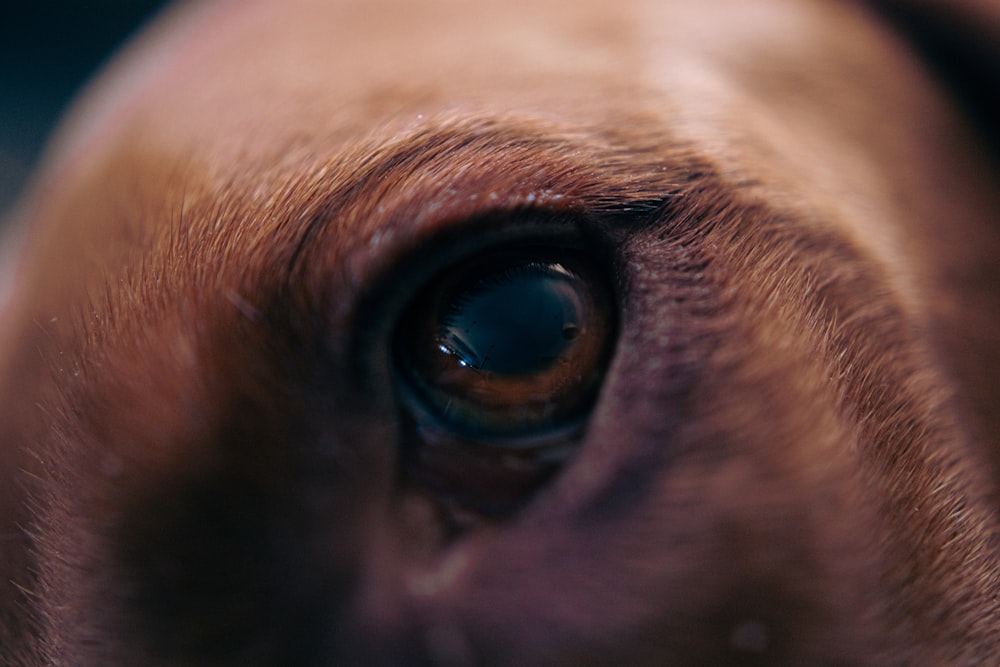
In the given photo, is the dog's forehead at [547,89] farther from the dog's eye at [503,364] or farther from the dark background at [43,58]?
the dark background at [43,58]

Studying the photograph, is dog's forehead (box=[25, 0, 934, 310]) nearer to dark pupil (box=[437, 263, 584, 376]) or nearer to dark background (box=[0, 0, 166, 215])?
dark pupil (box=[437, 263, 584, 376])

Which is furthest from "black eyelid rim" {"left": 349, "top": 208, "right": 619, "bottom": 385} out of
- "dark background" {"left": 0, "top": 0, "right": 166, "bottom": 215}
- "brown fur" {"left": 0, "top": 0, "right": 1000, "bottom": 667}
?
"dark background" {"left": 0, "top": 0, "right": 166, "bottom": 215}

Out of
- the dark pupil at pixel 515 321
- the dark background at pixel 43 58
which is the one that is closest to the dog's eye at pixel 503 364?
the dark pupil at pixel 515 321

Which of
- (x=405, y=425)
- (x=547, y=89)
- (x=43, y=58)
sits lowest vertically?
(x=405, y=425)

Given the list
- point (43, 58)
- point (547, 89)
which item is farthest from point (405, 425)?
point (43, 58)

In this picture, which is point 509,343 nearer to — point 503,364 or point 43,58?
point 503,364

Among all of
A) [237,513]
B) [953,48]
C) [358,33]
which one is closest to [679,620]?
[237,513]

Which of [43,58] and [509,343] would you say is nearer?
[509,343]

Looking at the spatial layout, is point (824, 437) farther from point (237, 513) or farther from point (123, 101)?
point (123, 101)

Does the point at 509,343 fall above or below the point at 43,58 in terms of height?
below
